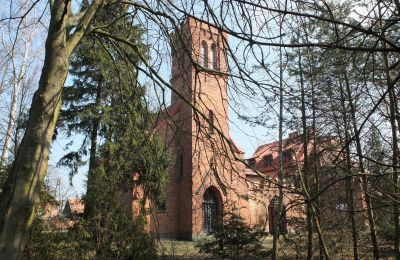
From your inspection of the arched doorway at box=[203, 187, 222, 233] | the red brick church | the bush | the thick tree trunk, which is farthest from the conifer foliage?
the arched doorway at box=[203, 187, 222, 233]

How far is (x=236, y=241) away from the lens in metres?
14.4

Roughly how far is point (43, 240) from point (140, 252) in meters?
2.00

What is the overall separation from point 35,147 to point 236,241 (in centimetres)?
1283

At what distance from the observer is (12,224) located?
2201 millimetres

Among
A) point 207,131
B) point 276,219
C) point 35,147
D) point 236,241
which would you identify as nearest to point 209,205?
point 236,241

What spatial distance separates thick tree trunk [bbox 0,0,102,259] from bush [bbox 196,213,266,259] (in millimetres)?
12565

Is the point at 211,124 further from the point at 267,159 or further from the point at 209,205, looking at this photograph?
the point at 209,205

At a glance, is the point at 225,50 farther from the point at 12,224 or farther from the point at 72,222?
the point at 72,222

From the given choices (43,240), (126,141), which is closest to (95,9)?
(126,141)

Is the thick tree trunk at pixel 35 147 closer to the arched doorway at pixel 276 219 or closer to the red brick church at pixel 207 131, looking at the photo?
the red brick church at pixel 207 131

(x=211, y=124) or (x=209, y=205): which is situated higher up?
(x=209, y=205)

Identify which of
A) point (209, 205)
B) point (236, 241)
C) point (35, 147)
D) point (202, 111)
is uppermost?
point (209, 205)

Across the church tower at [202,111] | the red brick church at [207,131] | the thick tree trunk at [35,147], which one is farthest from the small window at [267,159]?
the thick tree trunk at [35,147]

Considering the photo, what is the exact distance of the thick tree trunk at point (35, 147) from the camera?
221 cm
